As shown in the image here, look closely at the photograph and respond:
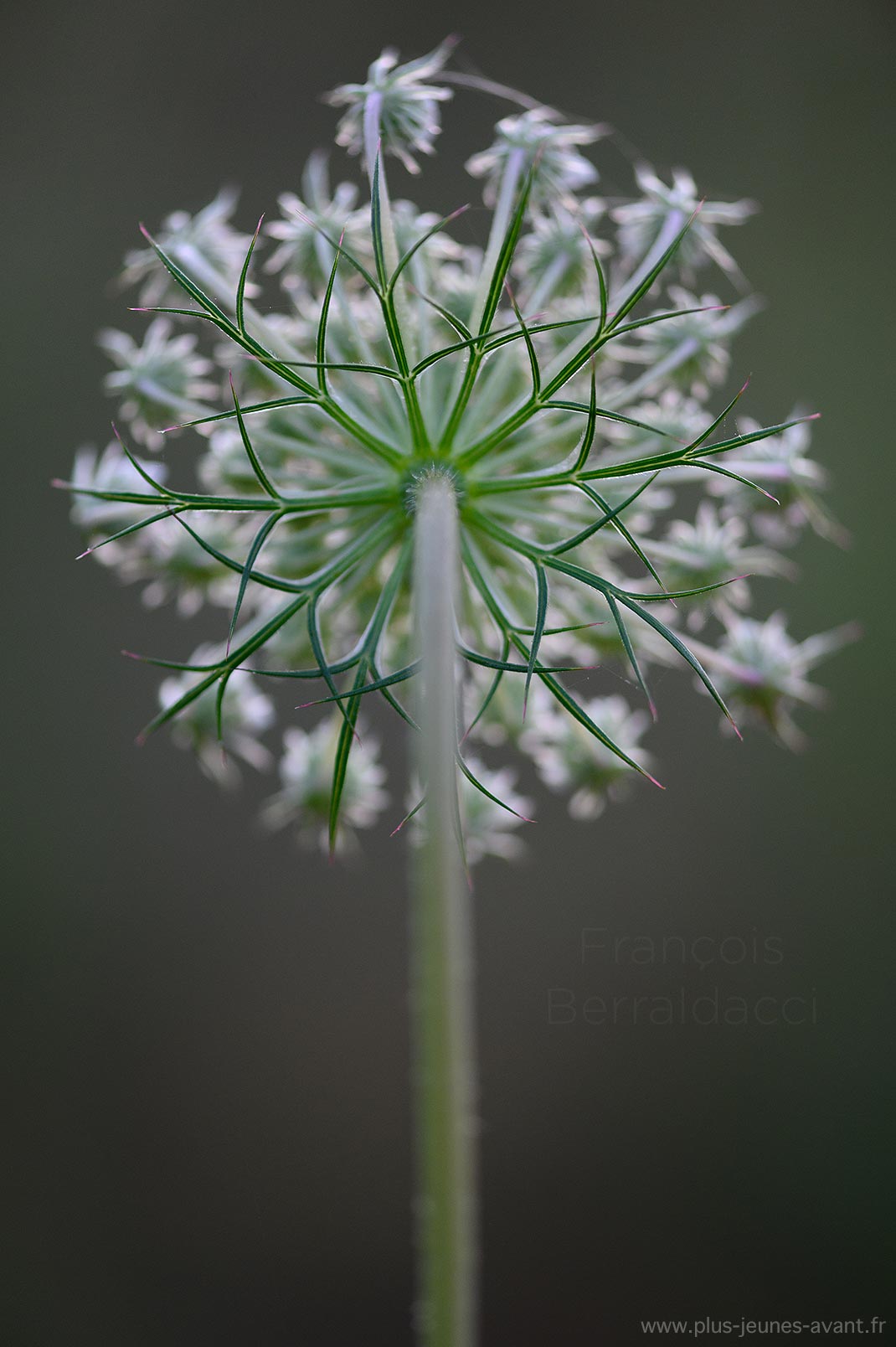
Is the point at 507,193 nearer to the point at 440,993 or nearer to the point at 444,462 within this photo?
the point at 444,462

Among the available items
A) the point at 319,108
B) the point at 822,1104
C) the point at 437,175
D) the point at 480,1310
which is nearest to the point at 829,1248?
the point at 822,1104

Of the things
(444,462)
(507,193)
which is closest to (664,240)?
(507,193)

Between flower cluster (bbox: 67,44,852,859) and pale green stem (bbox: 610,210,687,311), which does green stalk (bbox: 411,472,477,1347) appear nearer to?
flower cluster (bbox: 67,44,852,859)

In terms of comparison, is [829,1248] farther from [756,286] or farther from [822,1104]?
[756,286]

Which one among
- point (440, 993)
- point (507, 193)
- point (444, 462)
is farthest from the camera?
point (507, 193)

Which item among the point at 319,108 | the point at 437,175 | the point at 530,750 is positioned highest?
the point at 319,108

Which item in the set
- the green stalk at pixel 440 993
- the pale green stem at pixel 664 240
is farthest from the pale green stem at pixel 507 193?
the green stalk at pixel 440 993
